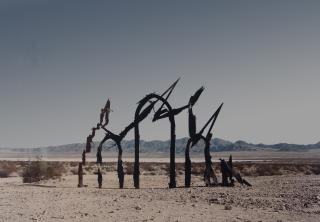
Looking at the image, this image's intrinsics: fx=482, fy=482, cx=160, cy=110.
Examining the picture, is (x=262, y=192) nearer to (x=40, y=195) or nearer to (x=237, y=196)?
(x=237, y=196)

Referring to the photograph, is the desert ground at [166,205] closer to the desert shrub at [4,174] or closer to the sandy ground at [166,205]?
the sandy ground at [166,205]

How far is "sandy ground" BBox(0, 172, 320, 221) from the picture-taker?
523 inches

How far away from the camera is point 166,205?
51.6 ft

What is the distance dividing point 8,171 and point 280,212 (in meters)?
33.0

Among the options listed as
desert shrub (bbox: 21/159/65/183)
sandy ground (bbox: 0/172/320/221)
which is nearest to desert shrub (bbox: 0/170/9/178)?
desert shrub (bbox: 21/159/65/183)

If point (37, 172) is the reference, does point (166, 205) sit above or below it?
below

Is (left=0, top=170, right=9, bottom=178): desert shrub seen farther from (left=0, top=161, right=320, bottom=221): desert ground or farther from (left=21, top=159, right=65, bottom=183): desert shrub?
(left=0, top=161, right=320, bottom=221): desert ground

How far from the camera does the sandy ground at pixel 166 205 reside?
1328cm

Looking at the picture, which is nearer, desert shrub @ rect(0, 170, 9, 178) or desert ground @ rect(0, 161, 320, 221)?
desert ground @ rect(0, 161, 320, 221)

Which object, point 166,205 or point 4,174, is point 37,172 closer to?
point 4,174

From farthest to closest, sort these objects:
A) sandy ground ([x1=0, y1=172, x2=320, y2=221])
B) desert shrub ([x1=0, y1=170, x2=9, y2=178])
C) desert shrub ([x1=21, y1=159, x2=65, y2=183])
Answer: desert shrub ([x1=0, y1=170, x2=9, y2=178])
desert shrub ([x1=21, y1=159, x2=65, y2=183])
sandy ground ([x1=0, y1=172, x2=320, y2=221])

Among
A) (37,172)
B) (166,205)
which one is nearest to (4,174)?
(37,172)

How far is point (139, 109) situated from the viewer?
76.1ft

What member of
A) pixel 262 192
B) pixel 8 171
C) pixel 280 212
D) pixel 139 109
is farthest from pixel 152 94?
pixel 8 171
